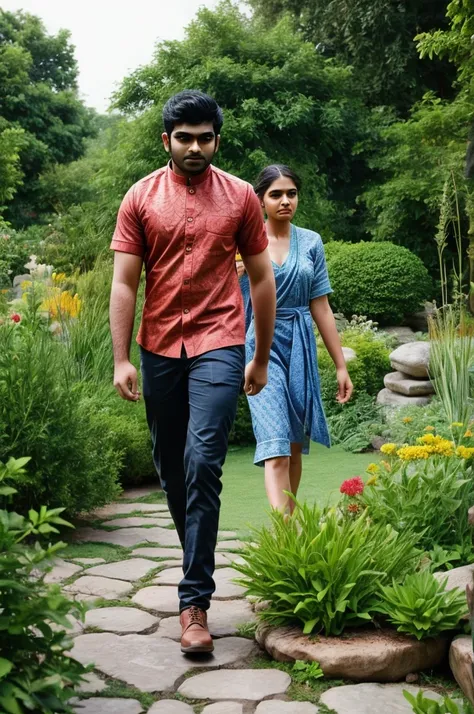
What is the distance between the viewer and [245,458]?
27.0 feet

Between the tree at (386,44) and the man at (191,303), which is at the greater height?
the tree at (386,44)

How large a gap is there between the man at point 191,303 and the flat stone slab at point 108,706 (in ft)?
1.46

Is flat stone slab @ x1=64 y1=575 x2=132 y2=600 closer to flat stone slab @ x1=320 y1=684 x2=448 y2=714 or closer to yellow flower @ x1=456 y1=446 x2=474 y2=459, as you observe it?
flat stone slab @ x1=320 y1=684 x2=448 y2=714

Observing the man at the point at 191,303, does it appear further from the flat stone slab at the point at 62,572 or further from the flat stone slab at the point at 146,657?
the flat stone slab at the point at 62,572

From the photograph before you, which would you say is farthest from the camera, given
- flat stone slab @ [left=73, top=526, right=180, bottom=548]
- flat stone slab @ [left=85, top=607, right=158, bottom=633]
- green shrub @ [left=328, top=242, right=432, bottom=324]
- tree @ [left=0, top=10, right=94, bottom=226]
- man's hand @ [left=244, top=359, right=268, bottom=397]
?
tree @ [left=0, top=10, right=94, bottom=226]

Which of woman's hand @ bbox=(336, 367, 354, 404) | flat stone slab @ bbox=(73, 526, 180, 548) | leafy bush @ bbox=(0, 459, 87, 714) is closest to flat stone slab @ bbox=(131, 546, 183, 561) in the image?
flat stone slab @ bbox=(73, 526, 180, 548)

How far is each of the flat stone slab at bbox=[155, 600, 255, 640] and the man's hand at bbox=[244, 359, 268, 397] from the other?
93cm

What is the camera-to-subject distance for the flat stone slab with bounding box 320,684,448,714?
2908 millimetres

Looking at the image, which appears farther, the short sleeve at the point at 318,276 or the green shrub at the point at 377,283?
the green shrub at the point at 377,283

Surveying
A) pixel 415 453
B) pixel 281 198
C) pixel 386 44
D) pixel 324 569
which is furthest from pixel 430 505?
pixel 386 44

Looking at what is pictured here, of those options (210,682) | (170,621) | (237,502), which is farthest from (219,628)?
(237,502)

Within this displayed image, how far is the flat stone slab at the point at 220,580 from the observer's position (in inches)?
165

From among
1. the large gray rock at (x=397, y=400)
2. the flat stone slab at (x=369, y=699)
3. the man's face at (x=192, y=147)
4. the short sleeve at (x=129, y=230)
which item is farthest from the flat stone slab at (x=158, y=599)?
the large gray rock at (x=397, y=400)

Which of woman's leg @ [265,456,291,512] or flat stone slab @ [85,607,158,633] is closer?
flat stone slab @ [85,607,158,633]
